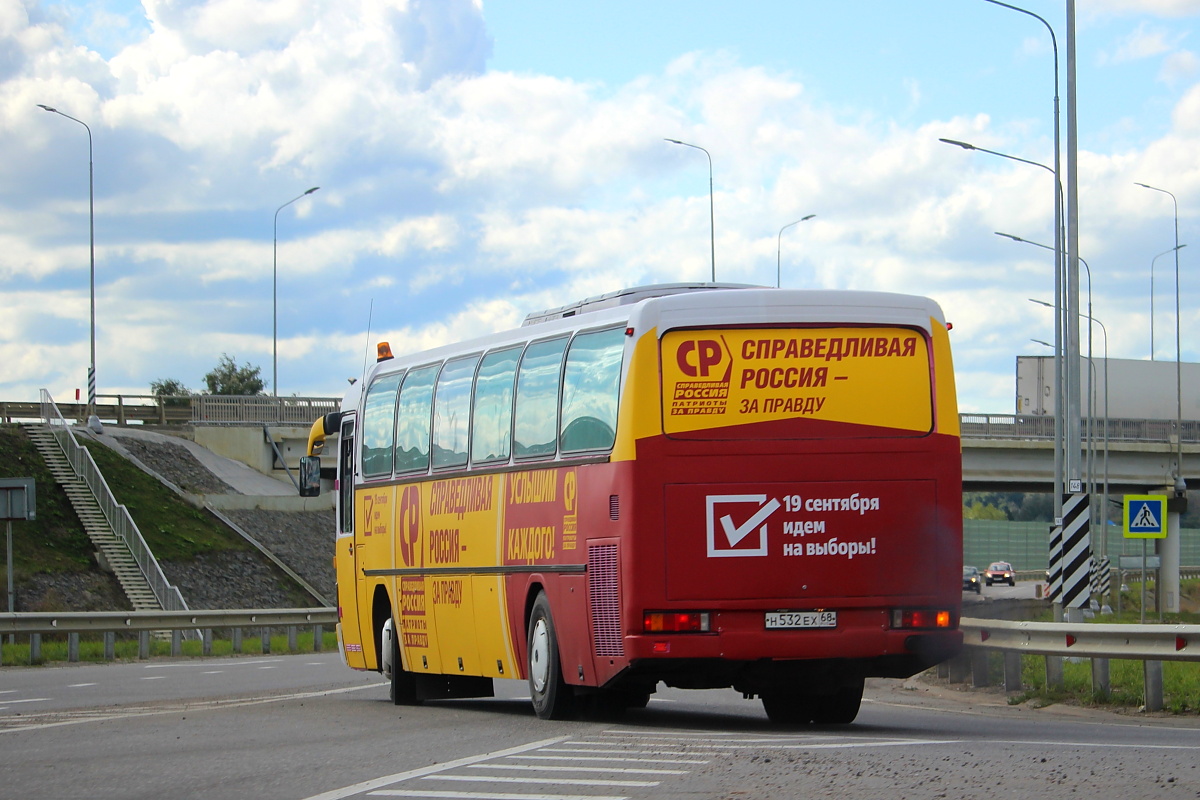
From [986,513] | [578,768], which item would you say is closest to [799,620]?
[578,768]

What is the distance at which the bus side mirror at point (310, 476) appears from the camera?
64.0 ft

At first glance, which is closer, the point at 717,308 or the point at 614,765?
the point at 614,765

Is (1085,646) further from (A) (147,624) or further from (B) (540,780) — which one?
(A) (147,624)

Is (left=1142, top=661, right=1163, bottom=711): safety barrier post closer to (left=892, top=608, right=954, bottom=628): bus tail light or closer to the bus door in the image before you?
(left=892, top=608, right=954, bottom=628): bus tail light

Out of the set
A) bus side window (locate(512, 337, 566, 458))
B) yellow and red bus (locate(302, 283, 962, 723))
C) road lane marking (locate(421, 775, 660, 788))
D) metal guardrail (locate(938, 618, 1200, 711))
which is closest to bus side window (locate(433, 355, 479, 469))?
bus side window (locate(512, 337, 566, 458))

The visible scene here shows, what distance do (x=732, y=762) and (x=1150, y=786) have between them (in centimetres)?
251

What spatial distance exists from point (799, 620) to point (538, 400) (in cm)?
305

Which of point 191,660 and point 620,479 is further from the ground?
point 620,479

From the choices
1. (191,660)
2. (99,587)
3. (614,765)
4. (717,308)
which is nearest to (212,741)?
(614,765)

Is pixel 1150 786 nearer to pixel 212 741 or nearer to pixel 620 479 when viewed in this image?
pixel 620 479

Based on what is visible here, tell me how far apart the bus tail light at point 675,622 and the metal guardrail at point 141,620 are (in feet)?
60.2

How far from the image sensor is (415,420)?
17.6 meters

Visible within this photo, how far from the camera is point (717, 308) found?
43.1 feet

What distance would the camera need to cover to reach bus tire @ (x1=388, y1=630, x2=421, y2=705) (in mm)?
18219
